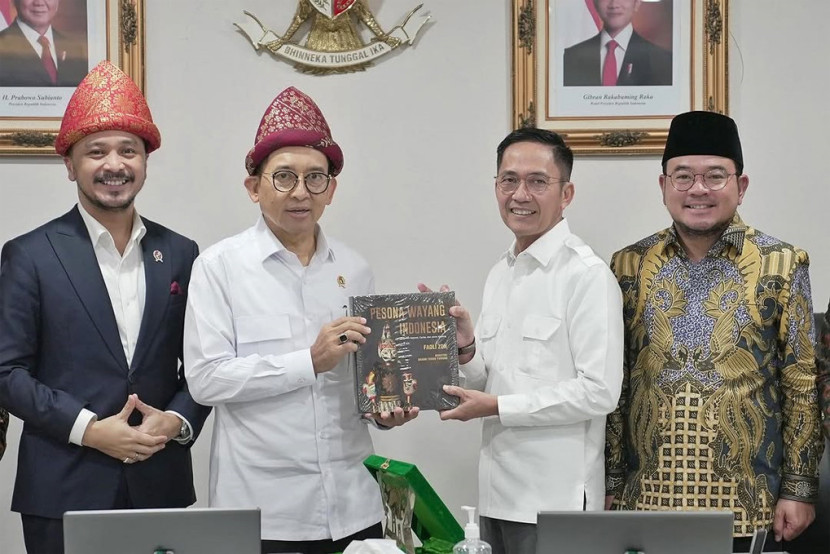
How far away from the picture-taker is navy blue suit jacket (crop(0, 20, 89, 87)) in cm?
333

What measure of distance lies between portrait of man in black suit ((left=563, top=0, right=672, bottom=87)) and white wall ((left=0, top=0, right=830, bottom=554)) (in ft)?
0.86

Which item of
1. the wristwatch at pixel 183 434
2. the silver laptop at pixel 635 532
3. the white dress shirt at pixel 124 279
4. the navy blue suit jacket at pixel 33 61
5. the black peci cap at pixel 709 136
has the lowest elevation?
the silver laptop at pixel 635 532

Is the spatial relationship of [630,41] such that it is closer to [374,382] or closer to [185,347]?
[374,382]

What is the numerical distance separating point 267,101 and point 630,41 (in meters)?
1.37

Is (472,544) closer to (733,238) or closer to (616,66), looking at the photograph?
(733,238)

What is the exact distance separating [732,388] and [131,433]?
1.68 meters

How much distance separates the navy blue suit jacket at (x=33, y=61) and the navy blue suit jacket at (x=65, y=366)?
0.94 m

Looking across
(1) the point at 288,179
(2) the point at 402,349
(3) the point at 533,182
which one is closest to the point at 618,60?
(3) the point at 533,182

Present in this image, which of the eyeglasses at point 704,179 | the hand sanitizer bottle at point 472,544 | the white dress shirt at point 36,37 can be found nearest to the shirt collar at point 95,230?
the white dress shirt at point 36,37

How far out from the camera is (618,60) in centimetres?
340

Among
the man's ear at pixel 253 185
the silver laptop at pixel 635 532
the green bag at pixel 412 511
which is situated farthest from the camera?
the man's ear at pixel 253 185

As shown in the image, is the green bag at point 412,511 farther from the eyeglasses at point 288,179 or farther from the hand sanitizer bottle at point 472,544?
the eyeglasses at point 288,179

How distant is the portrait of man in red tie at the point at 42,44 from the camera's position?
3322mm

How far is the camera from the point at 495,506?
8.50 ft
